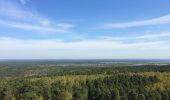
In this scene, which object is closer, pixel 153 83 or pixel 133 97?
pixel 133 97

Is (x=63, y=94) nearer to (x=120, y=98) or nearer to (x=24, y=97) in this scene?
(x=24, y=97)

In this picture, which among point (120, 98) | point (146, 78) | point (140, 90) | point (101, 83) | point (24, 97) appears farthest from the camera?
point (146, 78)

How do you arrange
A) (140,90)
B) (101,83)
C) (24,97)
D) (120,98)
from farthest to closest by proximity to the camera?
(101,83) < (140,90) < (120,98) < (24,97)

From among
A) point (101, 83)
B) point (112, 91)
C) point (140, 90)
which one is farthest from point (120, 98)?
point (101, 83)

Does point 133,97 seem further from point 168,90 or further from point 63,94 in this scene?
point 63,94

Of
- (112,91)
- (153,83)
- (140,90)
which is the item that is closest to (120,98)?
(112,91)

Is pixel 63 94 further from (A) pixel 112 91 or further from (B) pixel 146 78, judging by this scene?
(B) pixel 146 78

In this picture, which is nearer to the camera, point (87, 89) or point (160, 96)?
point (160, 96)

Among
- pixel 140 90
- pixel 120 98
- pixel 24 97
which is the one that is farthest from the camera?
pixel 140 90

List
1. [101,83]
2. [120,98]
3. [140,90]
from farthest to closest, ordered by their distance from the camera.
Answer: [101,83]
[140,90]
[120,98]
